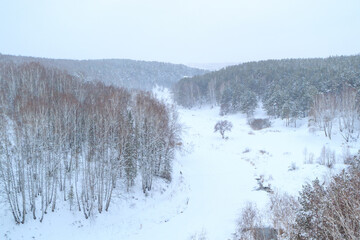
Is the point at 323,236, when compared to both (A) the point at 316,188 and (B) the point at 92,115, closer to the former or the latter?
(A) the point at 316,188

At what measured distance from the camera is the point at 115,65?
146250mm

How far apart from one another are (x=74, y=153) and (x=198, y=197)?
14726 millimetres

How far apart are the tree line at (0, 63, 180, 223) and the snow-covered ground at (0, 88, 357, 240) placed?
1.15 m

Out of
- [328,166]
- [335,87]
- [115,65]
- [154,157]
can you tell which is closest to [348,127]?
[328,166]

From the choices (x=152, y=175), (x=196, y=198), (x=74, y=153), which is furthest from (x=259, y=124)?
(x=74, y=153)

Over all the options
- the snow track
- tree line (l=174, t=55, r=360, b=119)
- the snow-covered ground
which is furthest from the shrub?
the snow track

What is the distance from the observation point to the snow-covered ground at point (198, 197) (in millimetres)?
17844

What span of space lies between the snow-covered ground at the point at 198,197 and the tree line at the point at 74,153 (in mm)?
1147

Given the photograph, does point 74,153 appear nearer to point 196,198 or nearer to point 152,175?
point 152,175

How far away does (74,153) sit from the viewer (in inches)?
914

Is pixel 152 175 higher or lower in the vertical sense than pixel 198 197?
higher

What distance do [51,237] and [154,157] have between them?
12.0 m

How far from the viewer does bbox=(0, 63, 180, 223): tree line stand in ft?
58.3

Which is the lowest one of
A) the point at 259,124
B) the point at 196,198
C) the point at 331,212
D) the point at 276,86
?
the point at 196,198
